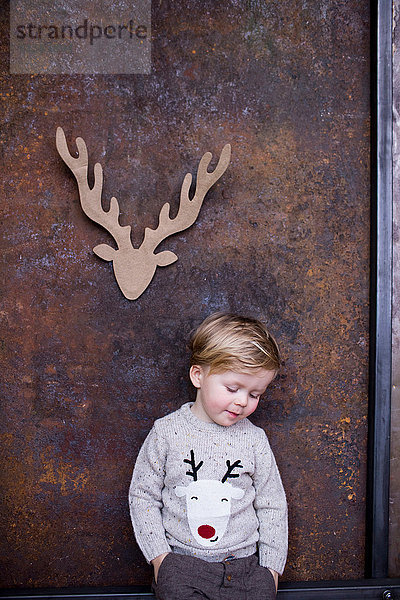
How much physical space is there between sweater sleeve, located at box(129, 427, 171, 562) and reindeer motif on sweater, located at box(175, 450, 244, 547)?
0.25ft

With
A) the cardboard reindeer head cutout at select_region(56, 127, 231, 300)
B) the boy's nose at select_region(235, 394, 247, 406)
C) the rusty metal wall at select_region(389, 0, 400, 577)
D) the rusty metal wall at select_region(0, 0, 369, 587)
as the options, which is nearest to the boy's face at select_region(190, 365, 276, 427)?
the boy's nose at select_region(235, 394, 247, 406)

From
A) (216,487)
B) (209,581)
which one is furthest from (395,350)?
(209,581)

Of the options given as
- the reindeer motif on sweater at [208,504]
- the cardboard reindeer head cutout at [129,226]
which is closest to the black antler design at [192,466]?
the reindeer motif on sweater at [208,504]

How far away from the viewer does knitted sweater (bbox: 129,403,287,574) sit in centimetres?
139

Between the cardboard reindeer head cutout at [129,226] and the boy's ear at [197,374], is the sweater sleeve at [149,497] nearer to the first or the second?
the boy's ear at [197,374]

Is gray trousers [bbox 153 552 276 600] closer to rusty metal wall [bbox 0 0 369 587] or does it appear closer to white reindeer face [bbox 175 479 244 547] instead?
white reindeer face [bbox 175 479 244 547]

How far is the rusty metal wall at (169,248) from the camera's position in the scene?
1.68 meters

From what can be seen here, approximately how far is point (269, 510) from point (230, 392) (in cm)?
41

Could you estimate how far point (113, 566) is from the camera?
1.69 meters

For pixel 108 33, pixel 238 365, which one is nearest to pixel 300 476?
pixel 238 365

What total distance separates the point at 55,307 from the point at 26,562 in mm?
888

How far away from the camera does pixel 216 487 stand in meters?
1.41

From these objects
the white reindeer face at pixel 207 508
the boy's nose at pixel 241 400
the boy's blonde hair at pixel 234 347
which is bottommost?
the white reindeer face at pixel 207 508

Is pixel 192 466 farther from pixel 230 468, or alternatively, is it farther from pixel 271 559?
pixel 271 559
